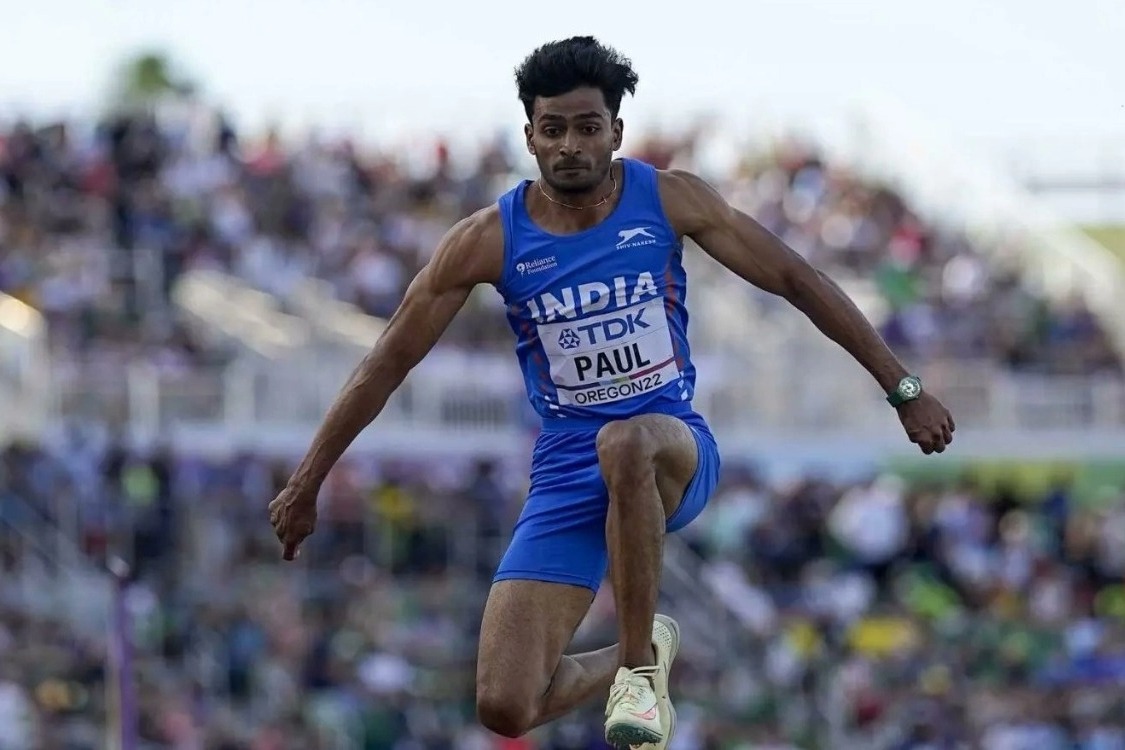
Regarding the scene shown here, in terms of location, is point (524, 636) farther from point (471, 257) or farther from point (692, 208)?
point (692, 208)

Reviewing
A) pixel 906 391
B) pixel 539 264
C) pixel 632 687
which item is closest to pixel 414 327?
pixel 539 264

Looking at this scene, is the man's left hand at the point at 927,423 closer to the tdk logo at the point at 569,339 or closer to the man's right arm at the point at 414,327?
the tdk logo at the point at 569,339

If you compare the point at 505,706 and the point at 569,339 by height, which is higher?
the point at 569,339

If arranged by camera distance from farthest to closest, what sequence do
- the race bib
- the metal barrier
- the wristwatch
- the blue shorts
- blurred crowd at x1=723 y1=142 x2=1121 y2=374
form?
blurred crowd at x1=723 y1=142 x2=1121 y2=374 → the metal barrier → the blue shorts → the race bib → the wristwatch

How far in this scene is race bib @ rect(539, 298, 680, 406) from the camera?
28.5ft

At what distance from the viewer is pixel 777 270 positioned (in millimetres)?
8641

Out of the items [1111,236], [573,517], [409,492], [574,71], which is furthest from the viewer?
[1111,236]

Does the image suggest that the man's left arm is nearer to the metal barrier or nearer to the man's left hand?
the man's left hand

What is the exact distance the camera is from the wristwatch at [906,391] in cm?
849

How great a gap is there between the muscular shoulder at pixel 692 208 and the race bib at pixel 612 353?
279 mm

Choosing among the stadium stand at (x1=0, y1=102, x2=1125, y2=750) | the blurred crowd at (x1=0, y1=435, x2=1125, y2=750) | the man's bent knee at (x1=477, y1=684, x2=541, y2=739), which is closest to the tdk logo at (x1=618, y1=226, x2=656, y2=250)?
the man's bent knee at (x1=477, y1=684, x2=541, y2=739)

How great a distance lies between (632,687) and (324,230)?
44.2ft

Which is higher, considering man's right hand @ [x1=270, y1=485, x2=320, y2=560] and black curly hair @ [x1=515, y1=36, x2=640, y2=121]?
black curly hair @ [x1=515, y1=36, x2=640, y2=121]

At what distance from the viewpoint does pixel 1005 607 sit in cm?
1945
